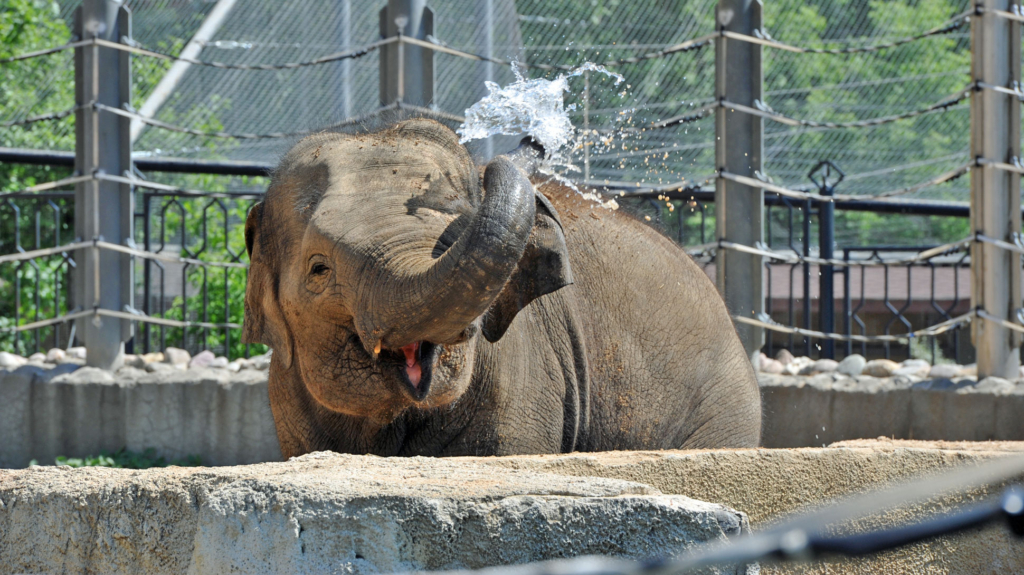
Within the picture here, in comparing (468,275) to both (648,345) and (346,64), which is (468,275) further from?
(346,64)

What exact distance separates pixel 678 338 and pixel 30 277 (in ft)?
29.9

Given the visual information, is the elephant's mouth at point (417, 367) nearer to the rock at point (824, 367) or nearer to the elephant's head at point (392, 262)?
the elephant's head at point (392, 262)

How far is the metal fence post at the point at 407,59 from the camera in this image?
563 centimetres

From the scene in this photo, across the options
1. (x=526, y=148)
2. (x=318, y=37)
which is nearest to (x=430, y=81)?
(x=526, y=148)

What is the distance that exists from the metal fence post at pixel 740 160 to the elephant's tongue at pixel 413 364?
289 cm

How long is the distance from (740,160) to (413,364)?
3142mm

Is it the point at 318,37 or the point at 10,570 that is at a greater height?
the point at 318,37

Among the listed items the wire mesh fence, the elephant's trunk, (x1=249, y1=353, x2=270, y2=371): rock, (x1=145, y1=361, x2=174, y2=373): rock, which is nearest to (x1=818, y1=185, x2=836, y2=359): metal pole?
the wire mesh fence

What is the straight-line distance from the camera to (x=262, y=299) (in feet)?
11.4

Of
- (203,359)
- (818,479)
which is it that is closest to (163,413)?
(203,359)

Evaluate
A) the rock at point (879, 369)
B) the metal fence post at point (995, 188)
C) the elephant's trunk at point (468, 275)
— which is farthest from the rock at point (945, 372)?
the elephant's trunk at point (468, 275)

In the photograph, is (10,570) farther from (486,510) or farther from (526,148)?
(526,148)

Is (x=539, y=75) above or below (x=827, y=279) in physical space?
above

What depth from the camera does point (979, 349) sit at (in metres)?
5.10
